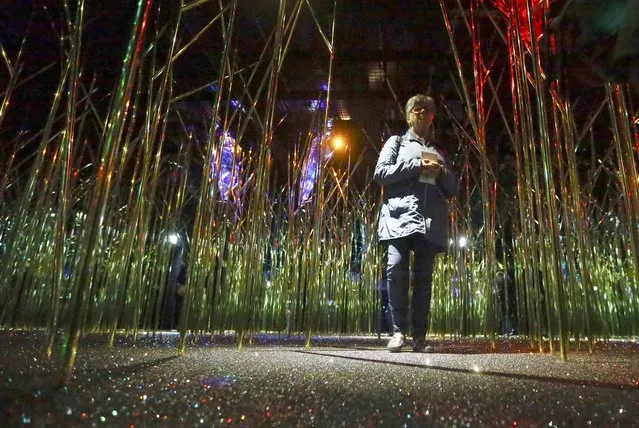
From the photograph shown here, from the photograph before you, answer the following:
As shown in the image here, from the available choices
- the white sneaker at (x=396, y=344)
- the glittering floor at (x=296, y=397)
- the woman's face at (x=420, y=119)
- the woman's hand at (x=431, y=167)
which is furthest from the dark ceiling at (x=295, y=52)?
the glittering floor at (x=296, y=397)

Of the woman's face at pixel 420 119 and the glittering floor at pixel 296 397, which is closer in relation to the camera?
the glittering floor at pixel 296 397

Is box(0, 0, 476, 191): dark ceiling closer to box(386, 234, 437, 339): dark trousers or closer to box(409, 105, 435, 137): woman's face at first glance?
box(409, 105, 435, 137): woman's face

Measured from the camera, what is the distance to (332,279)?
2461 millimetres

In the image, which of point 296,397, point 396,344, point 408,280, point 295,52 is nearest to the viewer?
point 296,397

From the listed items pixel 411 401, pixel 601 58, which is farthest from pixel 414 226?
pixel 411 401

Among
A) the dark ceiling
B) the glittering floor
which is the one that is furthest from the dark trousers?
the dark ceiling

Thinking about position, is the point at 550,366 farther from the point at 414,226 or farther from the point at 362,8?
the point at 362,8

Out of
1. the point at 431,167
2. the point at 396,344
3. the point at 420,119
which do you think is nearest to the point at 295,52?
the point at 420,119

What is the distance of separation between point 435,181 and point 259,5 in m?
1.71

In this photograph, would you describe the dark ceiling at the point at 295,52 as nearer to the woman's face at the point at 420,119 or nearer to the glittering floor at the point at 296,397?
the woman's face at the point at 420,119

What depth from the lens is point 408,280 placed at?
136 cm

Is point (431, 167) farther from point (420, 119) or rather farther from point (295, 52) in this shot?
point (295, 52)

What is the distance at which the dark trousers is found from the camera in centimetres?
135

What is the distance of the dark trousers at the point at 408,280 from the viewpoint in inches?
53.1
